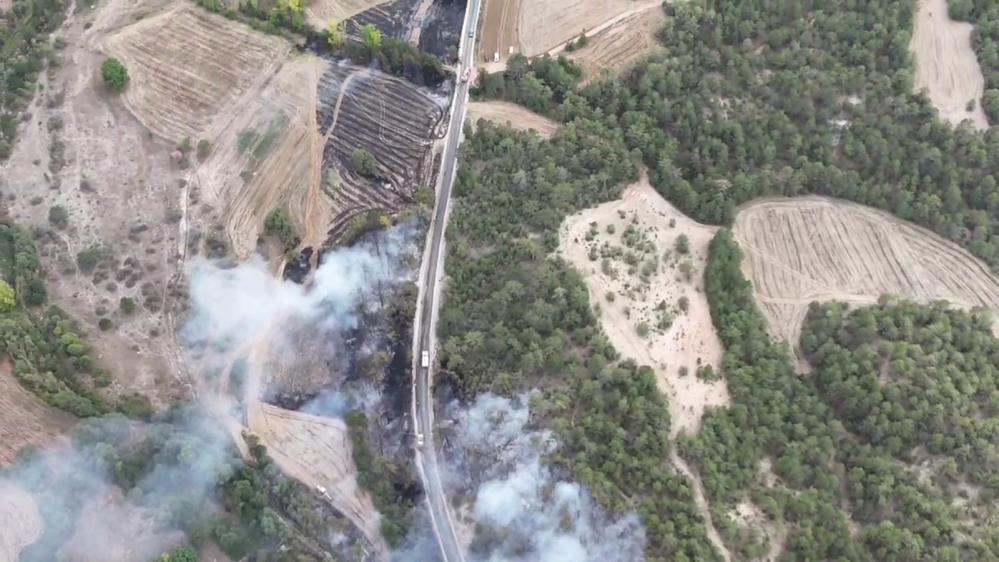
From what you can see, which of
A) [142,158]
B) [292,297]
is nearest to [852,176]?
[292,297]

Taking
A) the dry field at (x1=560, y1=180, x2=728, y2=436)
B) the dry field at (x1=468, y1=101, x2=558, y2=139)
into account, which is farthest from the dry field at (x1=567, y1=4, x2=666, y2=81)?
the dry field at (x1=560, y1=180, x2=728, y2=436)

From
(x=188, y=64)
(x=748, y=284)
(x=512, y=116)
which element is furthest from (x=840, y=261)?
(x=188, y=64)

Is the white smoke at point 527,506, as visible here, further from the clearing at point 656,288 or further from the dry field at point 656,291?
the dry field at point 656,291

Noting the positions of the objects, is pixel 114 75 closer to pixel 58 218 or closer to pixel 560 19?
pixel 58 218

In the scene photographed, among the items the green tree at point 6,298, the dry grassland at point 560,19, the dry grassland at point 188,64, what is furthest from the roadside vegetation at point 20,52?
the dry grassland at point 560,19

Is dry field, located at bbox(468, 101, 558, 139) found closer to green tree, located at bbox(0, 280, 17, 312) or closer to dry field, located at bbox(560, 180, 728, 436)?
dry field, located at bbox(560, 180, 728, 436)

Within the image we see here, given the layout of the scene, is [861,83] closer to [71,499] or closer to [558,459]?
[558,459]
